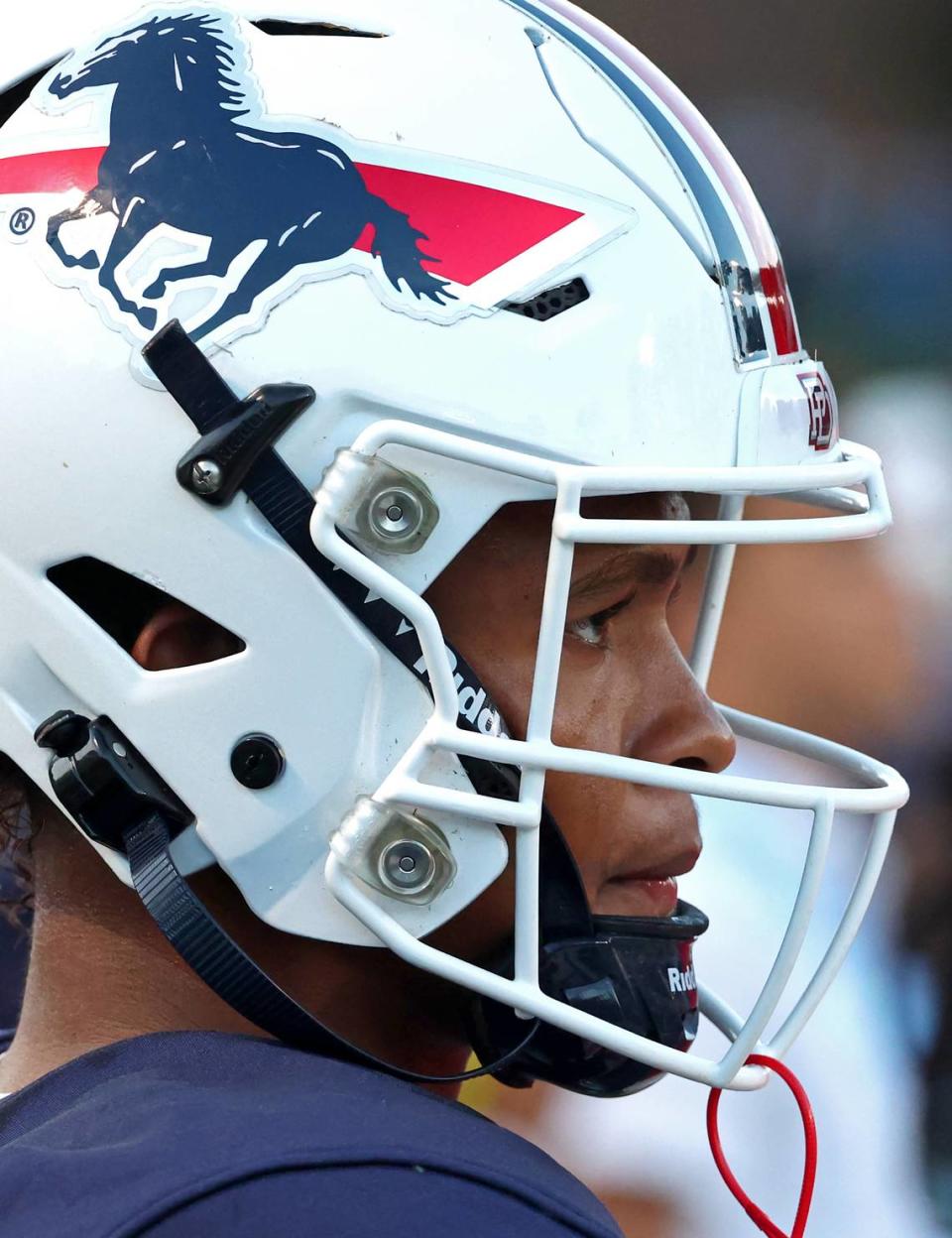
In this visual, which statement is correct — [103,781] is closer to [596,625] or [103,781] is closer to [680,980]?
[596,625]

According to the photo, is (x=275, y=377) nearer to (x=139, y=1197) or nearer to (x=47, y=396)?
(x=47, y=396)

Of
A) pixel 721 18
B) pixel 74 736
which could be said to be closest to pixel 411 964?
pixel 74 736

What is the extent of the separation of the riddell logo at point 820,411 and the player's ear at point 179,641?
1.93ft

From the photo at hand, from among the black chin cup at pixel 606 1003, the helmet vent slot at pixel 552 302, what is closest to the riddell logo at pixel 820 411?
the helmet vent slot at pixel 552 302

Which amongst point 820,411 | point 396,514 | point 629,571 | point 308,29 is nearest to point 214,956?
point 396,514

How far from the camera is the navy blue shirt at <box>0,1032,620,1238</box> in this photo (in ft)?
3.10

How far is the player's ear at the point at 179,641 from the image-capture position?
125cm

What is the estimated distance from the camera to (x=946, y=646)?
11.0 feet

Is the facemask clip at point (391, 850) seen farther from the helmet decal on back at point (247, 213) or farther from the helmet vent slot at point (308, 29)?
the helmet vent slot at point (308, 29)

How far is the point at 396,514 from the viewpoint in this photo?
121 centimetres

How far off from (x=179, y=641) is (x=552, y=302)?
0.44 m

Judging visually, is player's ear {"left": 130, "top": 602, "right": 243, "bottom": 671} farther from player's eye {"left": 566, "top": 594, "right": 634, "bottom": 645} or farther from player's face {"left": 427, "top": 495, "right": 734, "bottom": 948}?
player's eye {"left": 566, "top": 594, "right": 634, "bottom": 645}

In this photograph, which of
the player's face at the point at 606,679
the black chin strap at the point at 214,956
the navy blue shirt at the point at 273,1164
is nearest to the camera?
the navy blue shirt at the point at 273,1164

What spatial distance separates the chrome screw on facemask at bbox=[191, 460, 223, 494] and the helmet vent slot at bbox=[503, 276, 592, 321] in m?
0.29
